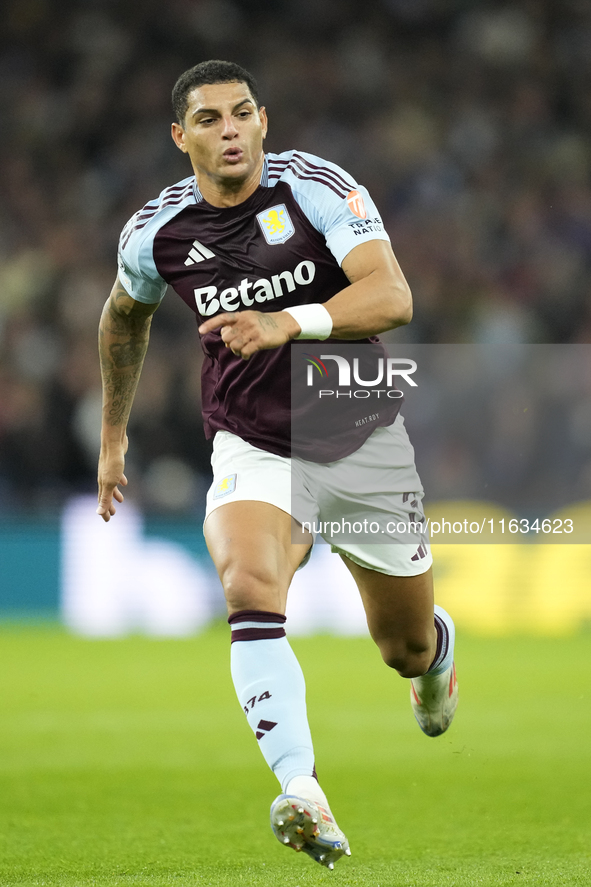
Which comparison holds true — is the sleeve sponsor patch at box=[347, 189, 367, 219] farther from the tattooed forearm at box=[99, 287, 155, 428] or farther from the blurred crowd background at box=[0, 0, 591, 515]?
the blurred crowd background at box=[0, 0, 591, 515]

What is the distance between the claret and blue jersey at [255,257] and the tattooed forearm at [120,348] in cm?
21

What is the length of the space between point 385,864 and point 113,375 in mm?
1991

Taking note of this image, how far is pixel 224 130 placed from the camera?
3869 millimetres

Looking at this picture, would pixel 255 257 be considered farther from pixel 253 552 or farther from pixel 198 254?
pixel 253 552

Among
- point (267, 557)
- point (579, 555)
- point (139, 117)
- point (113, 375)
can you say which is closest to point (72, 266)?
point (139, 117)

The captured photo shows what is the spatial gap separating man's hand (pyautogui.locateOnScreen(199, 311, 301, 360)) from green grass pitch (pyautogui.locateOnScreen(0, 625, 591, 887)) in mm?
1635

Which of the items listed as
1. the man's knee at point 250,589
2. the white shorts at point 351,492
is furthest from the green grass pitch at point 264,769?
the white shorts at point 351,492

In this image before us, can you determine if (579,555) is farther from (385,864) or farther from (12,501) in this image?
(385,864)

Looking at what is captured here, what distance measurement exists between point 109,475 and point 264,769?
1.95m

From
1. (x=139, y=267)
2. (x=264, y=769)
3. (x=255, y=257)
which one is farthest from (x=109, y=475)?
(x=264, y=769)

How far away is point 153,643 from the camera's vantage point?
9.34m

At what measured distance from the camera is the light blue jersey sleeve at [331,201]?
3.74 metres

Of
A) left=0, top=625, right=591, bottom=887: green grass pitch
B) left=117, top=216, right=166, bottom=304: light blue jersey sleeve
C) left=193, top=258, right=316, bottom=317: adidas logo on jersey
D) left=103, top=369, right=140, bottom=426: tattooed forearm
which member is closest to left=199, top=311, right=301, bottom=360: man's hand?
left=193, top=258, right=316, bottom=317: adidas logo on jersey

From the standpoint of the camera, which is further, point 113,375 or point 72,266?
point 72,266
